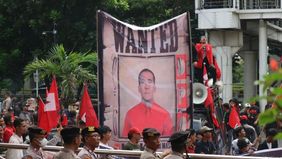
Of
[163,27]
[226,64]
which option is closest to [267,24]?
[226,64]

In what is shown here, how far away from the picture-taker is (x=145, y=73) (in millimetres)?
12852

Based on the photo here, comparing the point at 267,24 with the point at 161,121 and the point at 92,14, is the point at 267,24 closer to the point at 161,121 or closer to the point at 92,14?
the point at 92,14

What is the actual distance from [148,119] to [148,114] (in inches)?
2.8

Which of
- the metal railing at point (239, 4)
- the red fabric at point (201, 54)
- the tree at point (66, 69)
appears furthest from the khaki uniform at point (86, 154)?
the metal railing at point (239, 4)

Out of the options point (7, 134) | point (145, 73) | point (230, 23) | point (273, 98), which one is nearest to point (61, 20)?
point (230, 23)

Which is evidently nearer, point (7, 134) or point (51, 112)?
point (7, 134)

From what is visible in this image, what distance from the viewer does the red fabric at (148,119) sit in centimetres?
1247

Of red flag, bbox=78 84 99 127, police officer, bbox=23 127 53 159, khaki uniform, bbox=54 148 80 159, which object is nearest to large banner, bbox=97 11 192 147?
red flag, bbox=78 84 99 127

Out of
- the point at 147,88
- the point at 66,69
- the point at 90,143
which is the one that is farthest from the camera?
the point at 66,69

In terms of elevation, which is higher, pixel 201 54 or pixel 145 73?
pixel 201 54

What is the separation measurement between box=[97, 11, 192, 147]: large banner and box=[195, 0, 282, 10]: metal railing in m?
21.5

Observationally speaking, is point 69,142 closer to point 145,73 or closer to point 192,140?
point 192,140

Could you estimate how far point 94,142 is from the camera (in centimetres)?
838

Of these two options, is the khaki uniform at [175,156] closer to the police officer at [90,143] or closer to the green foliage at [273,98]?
the police officer at [90,143]
